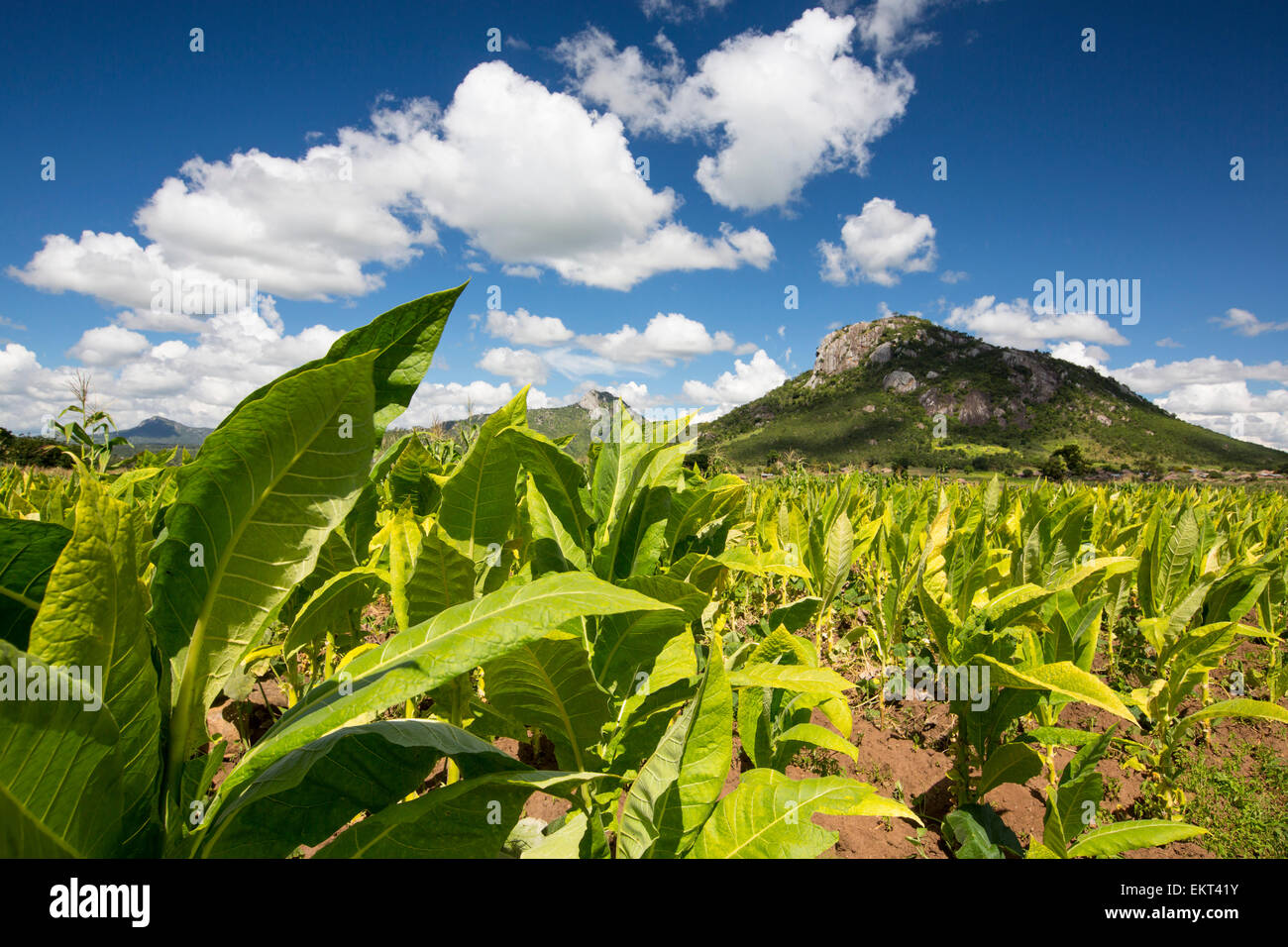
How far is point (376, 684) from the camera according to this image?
2.23ft

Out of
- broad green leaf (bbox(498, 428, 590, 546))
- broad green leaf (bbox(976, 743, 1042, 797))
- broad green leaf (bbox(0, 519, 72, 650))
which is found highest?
broad green leaf (bbox(498, 428, 590, 546))

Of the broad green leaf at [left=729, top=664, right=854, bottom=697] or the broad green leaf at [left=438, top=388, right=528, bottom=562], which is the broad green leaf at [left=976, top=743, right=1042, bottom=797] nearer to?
the broad green leaf at [left=729, top=664, right=854, bottom=697]

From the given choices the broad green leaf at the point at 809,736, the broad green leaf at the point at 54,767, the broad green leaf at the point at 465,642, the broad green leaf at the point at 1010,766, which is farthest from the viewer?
the broad green leaf at the point at 1010,766

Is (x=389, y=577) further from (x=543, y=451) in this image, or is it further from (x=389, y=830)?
(x=389, y=830)

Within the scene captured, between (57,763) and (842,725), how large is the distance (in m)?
1.44

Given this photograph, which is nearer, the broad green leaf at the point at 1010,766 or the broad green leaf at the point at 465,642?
the broad green leaf at the point at 465,642

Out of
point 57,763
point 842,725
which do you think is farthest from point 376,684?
point 842,725

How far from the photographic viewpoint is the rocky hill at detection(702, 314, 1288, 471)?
81500mm

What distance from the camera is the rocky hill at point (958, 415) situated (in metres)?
81.5

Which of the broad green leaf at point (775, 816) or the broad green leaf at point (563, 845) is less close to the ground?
the broad green leaf at point (775, 816)

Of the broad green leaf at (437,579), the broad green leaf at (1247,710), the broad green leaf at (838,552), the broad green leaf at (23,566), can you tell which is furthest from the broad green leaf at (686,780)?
the broad green leaf at (838,552)

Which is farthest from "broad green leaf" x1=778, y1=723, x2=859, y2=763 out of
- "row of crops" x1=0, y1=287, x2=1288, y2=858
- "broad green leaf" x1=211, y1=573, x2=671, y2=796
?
"broad green leaf" x1=211, y1=573, x2=671, y2=796

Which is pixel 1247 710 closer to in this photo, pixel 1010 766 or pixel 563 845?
pixel 1010 766

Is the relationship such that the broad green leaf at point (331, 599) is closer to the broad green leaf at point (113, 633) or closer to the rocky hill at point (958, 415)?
the broad green leaf at point (113, 633)
